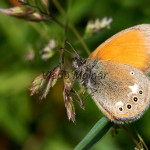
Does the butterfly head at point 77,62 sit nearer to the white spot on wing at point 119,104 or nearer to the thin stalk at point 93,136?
the white spot on wing at point 119,104

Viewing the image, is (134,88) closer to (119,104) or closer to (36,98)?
(119,104)

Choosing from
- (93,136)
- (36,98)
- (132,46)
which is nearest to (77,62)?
(132,46)

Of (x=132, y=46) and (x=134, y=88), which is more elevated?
(x=132, y=46)

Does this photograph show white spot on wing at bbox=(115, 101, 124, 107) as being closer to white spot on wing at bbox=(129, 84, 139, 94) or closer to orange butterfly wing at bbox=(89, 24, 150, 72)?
white spot on wing at bbox=(129, 84, 139, 94)

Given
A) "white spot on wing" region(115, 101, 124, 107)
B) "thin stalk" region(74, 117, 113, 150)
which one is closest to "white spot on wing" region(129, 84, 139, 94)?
"white spot on wing" region(115, 101, 124, 107)

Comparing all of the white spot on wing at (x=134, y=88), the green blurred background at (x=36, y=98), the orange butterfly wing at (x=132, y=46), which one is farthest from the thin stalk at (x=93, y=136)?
the green blurred background at (x=36, y=98)

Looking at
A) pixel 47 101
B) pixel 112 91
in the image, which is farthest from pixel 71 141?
pixel 112 91
